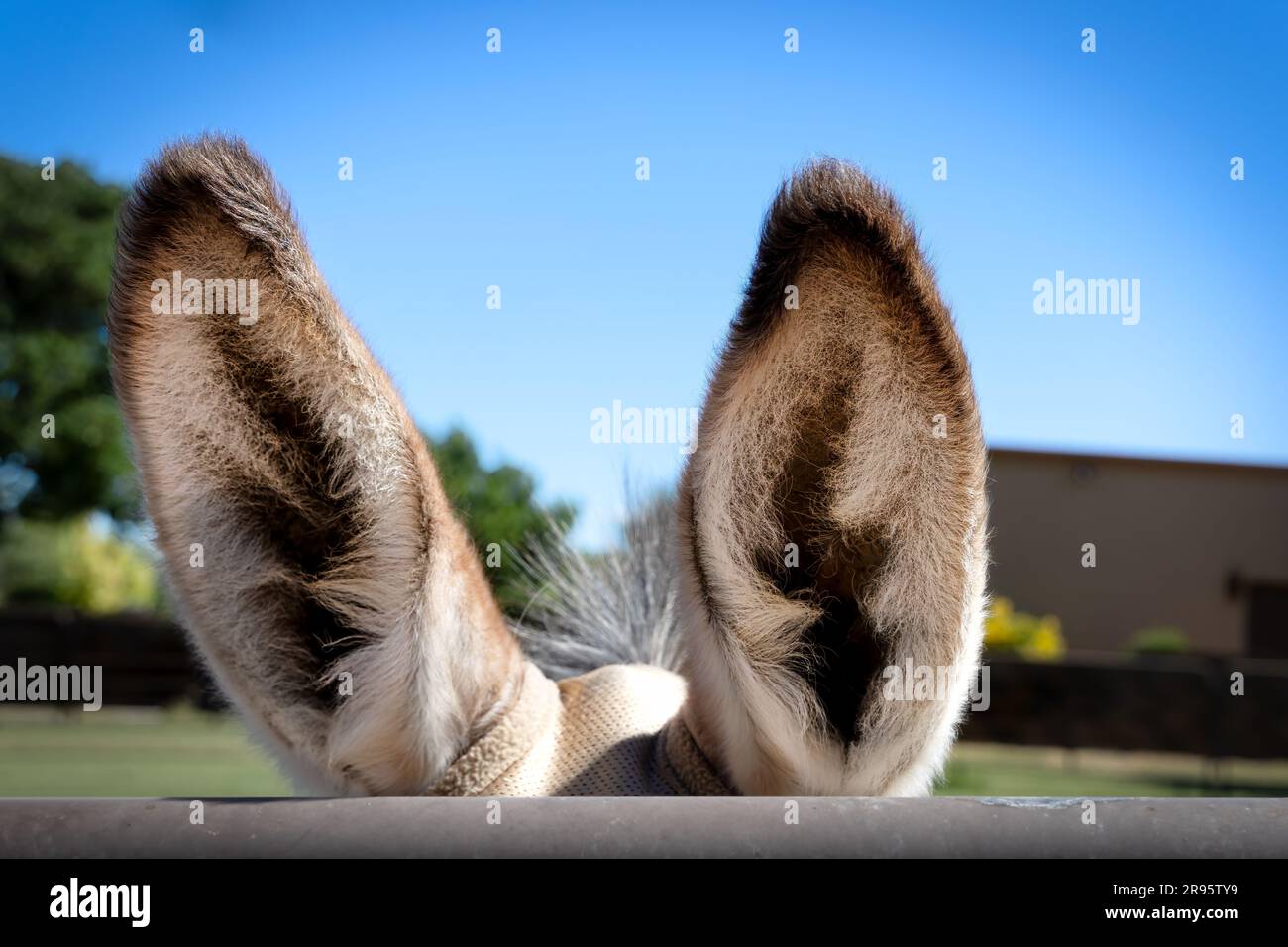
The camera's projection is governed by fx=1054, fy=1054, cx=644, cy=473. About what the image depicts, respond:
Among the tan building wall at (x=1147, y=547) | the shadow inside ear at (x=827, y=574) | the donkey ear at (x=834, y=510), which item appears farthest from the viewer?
the tan building wall at (x=1147, y=547)

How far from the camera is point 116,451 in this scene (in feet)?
106

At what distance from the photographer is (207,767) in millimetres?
13461

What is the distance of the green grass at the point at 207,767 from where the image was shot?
10938 mm

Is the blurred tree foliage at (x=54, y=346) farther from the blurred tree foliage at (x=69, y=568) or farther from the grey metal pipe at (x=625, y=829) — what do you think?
the grey metal pipe at (x=625, y=829)

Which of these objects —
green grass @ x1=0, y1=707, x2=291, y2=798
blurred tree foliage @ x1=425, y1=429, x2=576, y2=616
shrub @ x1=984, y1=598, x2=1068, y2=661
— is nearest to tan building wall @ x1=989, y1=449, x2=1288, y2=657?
shrub @ x1=984, y1=598, x2=1068, y2=661

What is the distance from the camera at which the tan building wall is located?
2998 cm

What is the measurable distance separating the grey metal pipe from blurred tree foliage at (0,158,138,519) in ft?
107

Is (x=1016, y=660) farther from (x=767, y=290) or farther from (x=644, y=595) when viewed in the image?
(x=767, y=290)

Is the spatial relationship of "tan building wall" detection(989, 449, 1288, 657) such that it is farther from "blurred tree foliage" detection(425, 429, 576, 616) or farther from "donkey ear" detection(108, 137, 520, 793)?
"donkey ear" detection(108, 137, 520, 793)

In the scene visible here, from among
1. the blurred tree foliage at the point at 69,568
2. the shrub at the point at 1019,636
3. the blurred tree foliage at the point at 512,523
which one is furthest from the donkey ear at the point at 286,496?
the blurred tree foliage at the point at 69,568

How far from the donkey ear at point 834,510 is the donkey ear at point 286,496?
1.22 feet

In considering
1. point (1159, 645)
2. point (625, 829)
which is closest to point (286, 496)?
point (625, 829)

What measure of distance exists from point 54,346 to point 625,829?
34739 mm
